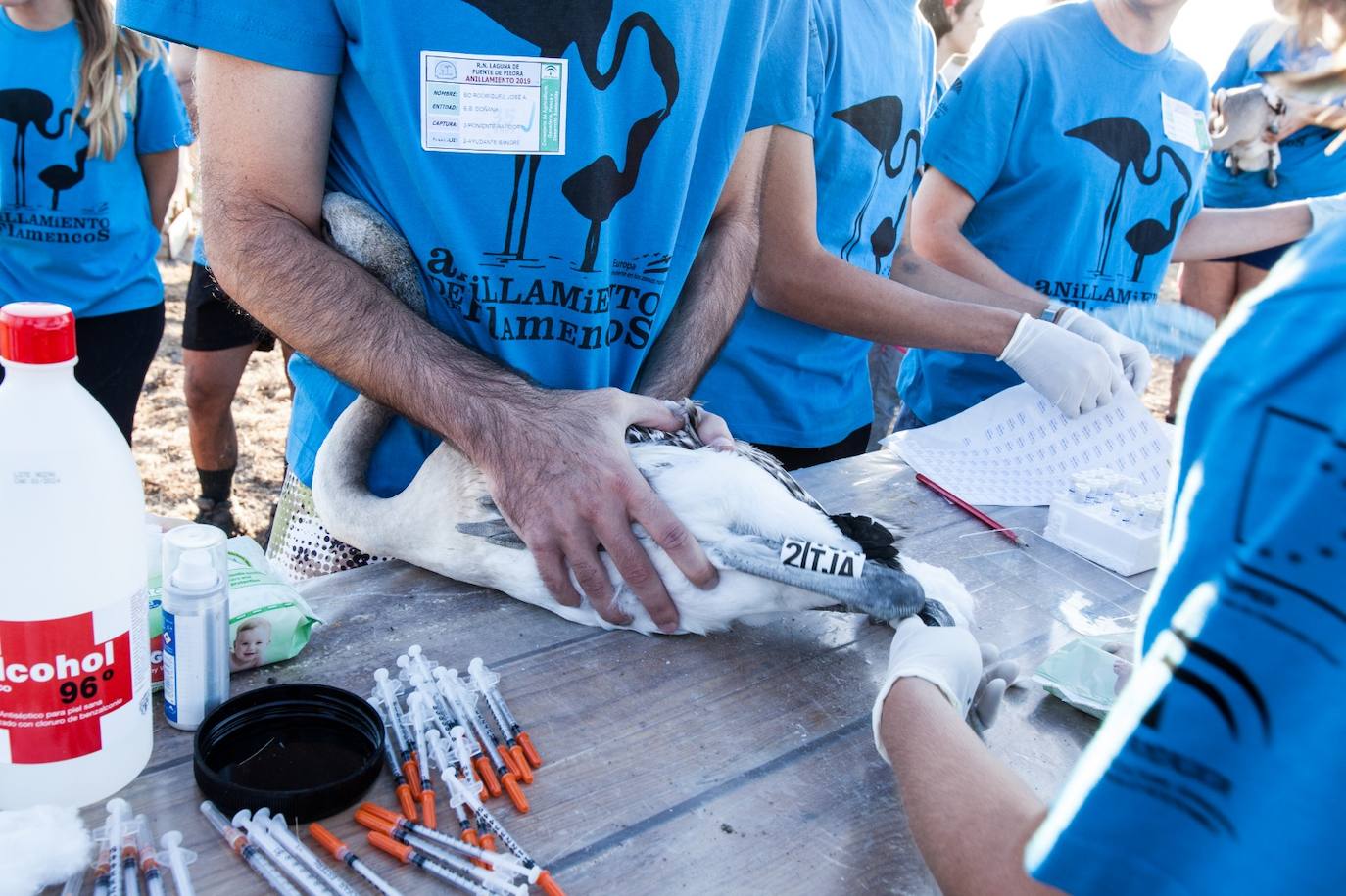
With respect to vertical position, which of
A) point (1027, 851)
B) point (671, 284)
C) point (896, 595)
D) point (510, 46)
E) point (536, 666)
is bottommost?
point (536, 666)

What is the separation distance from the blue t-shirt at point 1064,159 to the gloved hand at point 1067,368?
1.55 ft

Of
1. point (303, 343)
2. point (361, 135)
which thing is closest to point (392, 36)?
point (361, 135)

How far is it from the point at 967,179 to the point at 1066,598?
134 centimetres

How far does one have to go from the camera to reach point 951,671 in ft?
3.65

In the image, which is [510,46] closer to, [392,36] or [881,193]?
[392,36]

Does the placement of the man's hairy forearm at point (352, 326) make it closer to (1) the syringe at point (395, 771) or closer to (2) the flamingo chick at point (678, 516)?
(2) the flamingo chick at point (678, 516)

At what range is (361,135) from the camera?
146 centimetres

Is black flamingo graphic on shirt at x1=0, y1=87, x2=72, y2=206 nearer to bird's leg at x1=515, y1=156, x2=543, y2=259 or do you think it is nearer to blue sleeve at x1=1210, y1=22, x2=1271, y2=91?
bird's leg at x1=515, y1=156, x2=543, y2=259

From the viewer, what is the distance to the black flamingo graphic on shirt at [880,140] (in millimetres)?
2285

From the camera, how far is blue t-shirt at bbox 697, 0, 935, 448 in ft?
7.34

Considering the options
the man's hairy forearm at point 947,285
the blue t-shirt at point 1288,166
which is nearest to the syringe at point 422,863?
the man's hairy forearm at point 947,285

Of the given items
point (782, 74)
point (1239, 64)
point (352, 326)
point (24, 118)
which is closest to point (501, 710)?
point (352, 326)

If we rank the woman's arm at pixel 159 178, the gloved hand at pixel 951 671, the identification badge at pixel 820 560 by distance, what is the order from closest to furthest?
the gloved hand at pixel 951 671
the identification badge at pixel 820 560
the woman's arm at pixel 159 178

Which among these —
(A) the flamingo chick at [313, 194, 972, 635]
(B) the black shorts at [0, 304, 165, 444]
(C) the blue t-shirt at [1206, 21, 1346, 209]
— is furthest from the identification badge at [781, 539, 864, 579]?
(C) the blue t-shirt at [1206, 21, 1346, 209]
